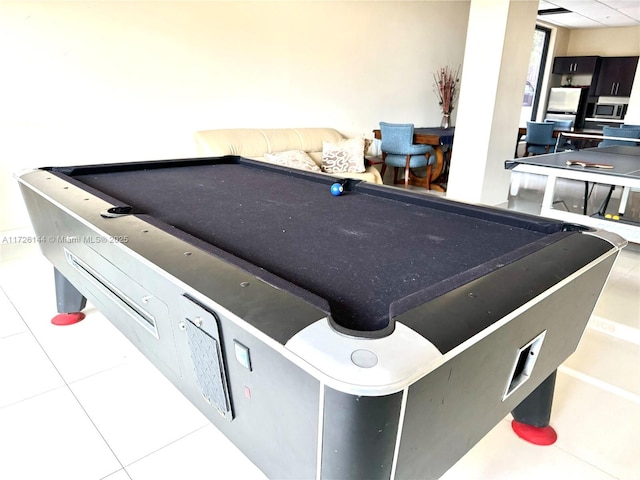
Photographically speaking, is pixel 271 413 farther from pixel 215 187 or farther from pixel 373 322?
pixel 215 187

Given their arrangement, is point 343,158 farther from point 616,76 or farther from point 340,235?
point 616,76

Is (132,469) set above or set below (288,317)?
below

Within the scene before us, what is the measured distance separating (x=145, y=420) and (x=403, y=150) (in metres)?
4.03

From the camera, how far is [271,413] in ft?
2.44

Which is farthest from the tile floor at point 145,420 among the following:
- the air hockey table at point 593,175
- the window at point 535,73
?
the window at point 535,73

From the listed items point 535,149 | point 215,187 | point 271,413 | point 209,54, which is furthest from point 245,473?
point 535,149

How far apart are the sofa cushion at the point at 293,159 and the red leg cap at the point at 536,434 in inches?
112

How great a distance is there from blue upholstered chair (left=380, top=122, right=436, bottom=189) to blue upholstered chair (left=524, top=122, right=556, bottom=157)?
2299 millimetres

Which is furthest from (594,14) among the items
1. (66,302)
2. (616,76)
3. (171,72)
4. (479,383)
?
(66,302)

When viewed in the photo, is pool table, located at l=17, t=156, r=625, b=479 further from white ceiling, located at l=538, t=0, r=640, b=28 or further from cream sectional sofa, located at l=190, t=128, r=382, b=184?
white ceiling, located at l=538, t=0, r=640, b=28

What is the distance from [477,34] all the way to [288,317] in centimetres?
425

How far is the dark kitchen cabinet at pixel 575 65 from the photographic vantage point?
835 cm

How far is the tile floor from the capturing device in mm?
1284

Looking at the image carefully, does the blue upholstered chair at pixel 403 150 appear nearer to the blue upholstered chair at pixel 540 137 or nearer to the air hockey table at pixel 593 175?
the air hockey table at pixel 593 175
